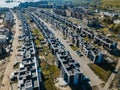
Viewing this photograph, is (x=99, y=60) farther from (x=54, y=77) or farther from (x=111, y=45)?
(x=54, y=77)

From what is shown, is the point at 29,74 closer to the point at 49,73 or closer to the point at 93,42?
the point at 49,73

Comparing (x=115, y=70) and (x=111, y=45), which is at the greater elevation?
(x=111, y=45)

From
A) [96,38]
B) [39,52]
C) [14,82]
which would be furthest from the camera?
[96,38]

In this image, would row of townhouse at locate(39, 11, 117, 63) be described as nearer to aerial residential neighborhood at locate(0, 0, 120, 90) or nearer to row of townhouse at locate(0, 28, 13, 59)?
aerial residential neighborhood at locate(0, 0, 120, 90)

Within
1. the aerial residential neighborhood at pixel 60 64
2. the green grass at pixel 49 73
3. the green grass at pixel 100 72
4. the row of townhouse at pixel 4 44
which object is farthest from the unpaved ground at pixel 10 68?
the green grass at pixel 100 72

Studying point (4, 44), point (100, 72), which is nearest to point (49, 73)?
point (100, 72)

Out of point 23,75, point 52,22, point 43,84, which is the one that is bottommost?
point 43,84

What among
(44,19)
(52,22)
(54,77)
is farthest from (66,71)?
(44,19)

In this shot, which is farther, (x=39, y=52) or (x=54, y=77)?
(x=39, y=52)
